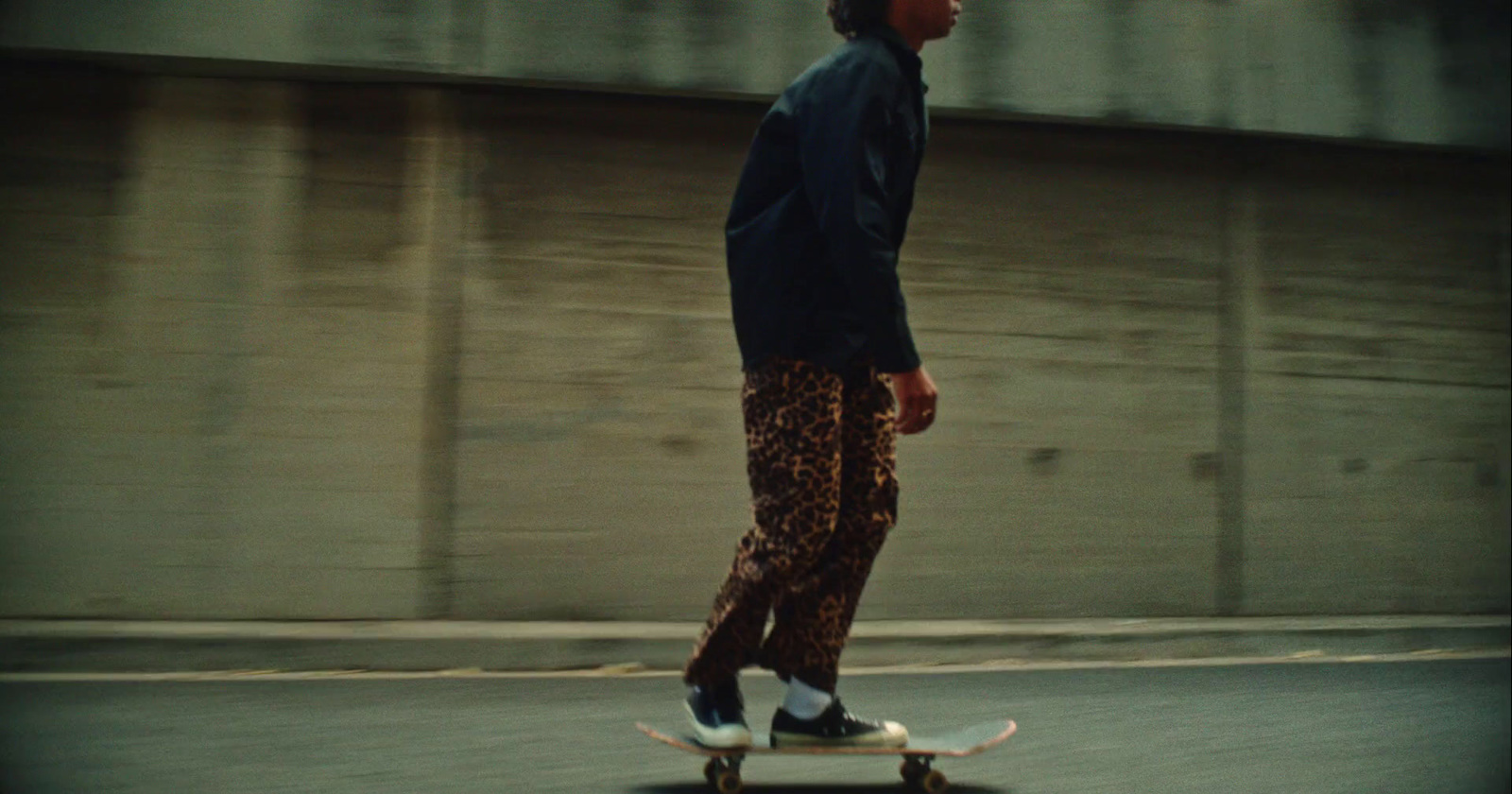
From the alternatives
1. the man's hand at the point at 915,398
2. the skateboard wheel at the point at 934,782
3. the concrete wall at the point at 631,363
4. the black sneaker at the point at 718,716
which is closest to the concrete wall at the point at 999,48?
the concrete wall at the point at 631,363

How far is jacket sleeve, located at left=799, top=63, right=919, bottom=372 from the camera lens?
3.35m

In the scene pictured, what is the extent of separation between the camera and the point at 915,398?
3.44 m

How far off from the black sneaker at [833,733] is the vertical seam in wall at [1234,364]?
13.9ft

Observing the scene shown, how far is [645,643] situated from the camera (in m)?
5.95

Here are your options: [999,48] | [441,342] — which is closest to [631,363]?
[441,342]

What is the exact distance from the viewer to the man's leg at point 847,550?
3600mm

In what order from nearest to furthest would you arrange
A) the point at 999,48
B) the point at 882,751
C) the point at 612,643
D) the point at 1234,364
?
the point at 882,751, the point at 612,643, the point at 999,48, the point at 1234,364

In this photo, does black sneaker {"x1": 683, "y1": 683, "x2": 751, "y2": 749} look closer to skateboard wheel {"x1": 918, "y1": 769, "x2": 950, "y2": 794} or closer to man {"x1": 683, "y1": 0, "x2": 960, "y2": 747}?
man {"x1": 683, "y1": 0, "x2": 960, "y2": 747}

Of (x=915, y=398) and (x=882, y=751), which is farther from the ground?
(x=915, y=398)

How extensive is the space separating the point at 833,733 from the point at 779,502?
0.60m

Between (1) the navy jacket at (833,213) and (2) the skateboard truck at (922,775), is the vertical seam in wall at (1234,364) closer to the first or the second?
(2) the skateboard truck at (922,775)

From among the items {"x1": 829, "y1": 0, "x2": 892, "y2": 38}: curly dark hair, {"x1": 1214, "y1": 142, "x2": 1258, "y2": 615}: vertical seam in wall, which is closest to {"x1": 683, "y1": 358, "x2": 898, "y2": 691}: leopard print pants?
{"x1": 829, "y1": 0, "x2": 892, "y2": 38}: curly dark hair

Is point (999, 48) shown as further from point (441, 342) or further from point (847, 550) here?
point (847, 550)

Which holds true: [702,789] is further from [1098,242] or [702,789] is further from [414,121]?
[1098,242]
